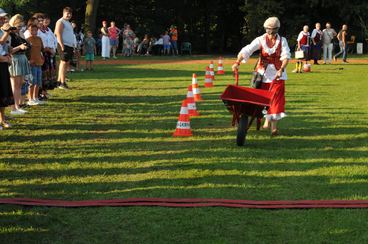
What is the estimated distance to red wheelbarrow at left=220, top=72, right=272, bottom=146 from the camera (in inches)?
358

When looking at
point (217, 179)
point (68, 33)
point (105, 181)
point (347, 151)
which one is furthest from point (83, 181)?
point (68, 33)

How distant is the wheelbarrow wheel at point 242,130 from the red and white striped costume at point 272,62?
907mm

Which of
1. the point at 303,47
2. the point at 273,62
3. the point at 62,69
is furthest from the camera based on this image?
the point at 303,47

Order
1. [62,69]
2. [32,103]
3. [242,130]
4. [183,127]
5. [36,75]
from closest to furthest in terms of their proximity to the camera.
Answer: [242,130]
[183,127]
[36,75]
[32,103]
[62,69]

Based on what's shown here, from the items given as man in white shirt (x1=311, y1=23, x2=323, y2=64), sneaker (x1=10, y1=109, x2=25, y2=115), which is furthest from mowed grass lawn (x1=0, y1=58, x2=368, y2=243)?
man in white shirt (x1=311, y1=23, x2=323, y2=64)

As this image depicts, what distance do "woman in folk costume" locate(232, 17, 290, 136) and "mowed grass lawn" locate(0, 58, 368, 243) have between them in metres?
0.48

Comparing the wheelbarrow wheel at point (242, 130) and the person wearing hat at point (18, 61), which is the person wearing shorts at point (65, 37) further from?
the wheelbarrow wheel at point (242, 130)

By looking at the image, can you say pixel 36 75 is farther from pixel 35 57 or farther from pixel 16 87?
pixel 16 87

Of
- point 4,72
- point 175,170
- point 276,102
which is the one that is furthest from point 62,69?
point 175,170

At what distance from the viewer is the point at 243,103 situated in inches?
359

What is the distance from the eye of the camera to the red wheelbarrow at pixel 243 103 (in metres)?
9.09

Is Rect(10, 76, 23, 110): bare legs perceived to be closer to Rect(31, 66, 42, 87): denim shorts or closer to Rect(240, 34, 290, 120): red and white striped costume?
Rect(31, 66, 42, 87): denim shorts

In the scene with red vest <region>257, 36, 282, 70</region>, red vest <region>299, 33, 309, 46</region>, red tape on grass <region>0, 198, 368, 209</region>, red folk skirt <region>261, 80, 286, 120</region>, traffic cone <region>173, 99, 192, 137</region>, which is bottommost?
red tape on grass <region>0, 198, 368, 209</region>

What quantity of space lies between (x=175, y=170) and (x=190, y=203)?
153 cm
